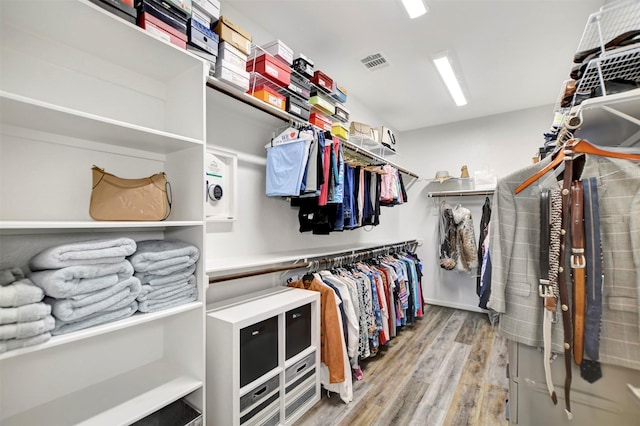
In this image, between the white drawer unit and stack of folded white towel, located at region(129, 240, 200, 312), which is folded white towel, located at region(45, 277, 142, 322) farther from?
the white drawer unit

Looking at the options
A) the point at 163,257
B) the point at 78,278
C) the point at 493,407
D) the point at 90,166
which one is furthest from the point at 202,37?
the point at 493,407

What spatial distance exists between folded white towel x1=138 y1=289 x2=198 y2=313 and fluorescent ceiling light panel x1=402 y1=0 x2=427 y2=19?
8.08 feet

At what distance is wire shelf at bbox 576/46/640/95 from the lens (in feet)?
3.65

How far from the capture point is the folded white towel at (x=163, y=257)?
1.25 meters

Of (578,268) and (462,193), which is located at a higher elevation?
(462,193)

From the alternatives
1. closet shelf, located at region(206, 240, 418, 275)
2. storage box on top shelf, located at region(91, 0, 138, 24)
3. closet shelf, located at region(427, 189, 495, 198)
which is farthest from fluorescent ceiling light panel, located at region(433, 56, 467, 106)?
storage box on top shelf, located at region(91, 0, 138, 24)

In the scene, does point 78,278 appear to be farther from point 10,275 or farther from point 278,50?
point 278,50

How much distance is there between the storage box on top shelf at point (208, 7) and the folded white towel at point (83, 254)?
1368 mm

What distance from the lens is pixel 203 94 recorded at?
1406 millimetres

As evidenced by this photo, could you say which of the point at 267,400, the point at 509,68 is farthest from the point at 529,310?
the point at 509,68

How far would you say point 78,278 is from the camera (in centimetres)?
104

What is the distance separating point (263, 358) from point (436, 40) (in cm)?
300

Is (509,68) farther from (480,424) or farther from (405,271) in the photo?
(480,424)

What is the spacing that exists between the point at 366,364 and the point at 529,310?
1.89m
